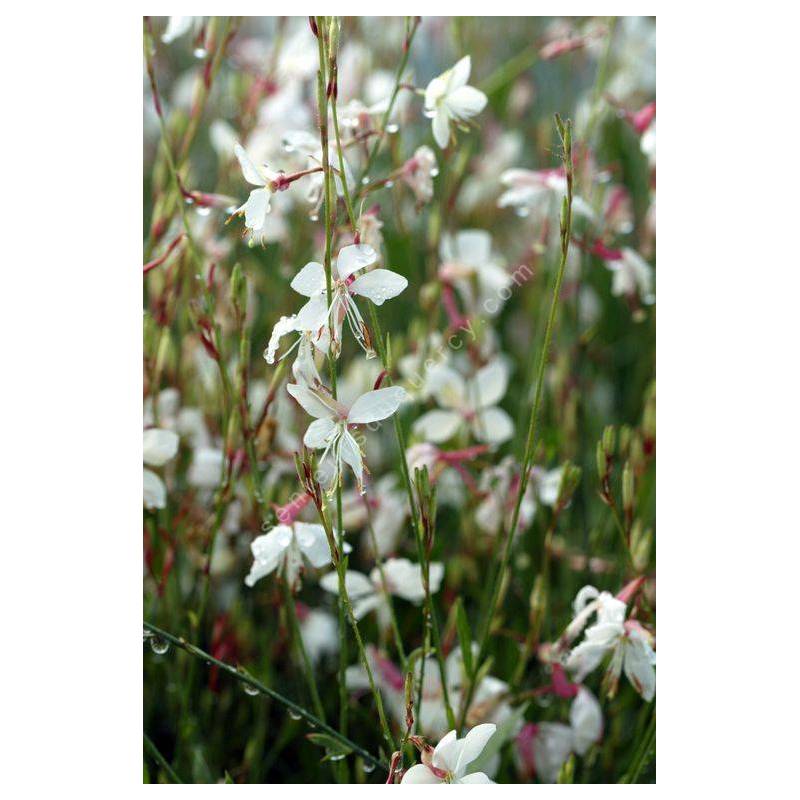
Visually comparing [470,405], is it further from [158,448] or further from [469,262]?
[158,448]


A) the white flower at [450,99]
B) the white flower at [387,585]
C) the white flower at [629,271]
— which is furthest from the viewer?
the white flower at [629,271]

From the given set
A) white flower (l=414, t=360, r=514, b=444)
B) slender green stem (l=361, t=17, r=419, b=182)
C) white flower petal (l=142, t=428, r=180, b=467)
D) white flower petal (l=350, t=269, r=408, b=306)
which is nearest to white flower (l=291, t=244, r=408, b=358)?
white flower petal (l=350, t=269, r=408, b=306)

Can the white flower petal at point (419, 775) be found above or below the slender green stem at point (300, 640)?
below

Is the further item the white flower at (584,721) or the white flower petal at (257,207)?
the white flower at (584,721)

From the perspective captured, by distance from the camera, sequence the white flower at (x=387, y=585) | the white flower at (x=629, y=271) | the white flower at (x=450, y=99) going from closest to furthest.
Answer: the white flower at (x=450, y=99) → the white flower at (x=387, y=585) → the white flower at (x=629, y=271)

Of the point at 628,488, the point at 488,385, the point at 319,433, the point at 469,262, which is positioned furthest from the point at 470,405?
the point at 319,433

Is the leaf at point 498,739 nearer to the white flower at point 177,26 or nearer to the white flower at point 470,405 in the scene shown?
the white flower at point 470,405

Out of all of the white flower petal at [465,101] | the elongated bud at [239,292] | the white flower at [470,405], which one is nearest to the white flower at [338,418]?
the elongated bud at [239,292]

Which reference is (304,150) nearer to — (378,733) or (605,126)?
(378,733)
